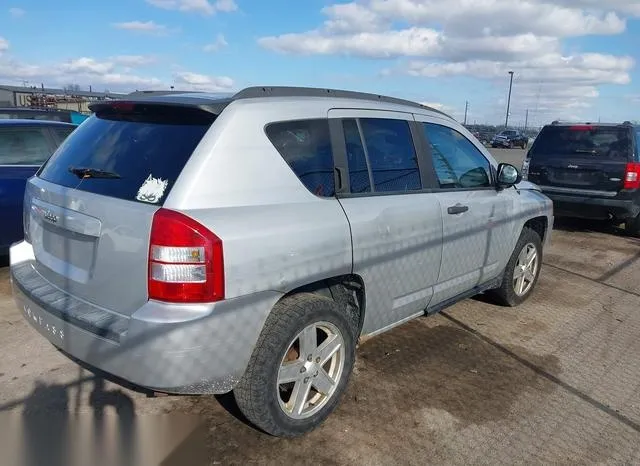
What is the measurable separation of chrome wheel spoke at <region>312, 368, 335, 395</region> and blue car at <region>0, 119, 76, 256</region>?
160 inches

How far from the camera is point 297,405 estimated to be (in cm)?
297

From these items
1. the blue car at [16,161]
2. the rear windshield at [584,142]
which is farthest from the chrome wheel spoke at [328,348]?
the rear windshield at [584,142]

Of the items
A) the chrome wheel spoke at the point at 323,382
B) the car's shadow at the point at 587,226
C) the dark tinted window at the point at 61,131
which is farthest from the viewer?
the car's shadow at the point at 587,226

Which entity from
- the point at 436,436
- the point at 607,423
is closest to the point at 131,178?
the point at 436,436

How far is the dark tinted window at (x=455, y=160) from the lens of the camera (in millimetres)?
4023

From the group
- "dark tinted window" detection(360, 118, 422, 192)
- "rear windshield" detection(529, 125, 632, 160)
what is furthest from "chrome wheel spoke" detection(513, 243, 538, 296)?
"rear windshield" detection(529, 125, 632, 160)

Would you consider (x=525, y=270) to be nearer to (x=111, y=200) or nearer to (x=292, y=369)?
(x=292, y=369)

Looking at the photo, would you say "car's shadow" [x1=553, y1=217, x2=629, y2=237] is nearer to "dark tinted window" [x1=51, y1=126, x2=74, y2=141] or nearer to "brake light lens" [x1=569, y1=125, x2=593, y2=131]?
"brake light lens" [x1=569, y1=125, x2=593, y2=131]

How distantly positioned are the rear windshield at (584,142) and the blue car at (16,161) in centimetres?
737

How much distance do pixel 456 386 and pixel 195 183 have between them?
7.52ft

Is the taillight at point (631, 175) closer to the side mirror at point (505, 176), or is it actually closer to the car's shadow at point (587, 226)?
the car's shadow at point (587, 226)

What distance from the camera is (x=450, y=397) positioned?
3.52 meters

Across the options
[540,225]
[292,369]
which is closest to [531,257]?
[540,225]

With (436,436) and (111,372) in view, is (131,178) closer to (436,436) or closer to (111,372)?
(111,372)
